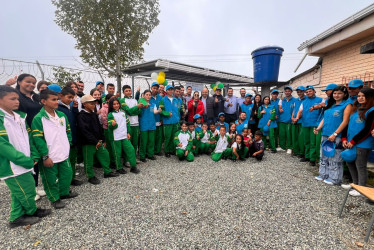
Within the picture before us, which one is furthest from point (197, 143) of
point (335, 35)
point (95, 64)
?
point (95, 64)

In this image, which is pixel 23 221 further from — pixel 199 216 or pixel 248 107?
pixel 248 107

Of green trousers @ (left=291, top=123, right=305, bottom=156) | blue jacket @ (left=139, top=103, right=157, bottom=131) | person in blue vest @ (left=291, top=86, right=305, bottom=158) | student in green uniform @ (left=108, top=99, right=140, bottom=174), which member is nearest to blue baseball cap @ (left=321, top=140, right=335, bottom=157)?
person in blue vest @ (left=291, top=86, right=305, bottom=158)

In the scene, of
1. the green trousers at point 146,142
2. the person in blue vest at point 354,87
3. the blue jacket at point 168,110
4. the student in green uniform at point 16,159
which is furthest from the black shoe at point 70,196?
the person in blue vest at point 354,87

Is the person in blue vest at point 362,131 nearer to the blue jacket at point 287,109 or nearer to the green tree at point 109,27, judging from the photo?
the blue jacket at point 287,109

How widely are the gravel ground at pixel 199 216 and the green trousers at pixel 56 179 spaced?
0.81 feet

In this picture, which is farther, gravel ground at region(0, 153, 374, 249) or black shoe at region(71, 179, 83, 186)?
black shoe at region(71, 179, 83, 186)

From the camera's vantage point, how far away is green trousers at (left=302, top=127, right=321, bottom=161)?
4.66 meters

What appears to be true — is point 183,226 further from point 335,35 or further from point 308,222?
point 335,35

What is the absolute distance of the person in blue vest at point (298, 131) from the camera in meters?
5.33

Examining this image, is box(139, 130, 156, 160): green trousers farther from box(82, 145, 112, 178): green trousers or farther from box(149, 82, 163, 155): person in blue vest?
box(82, 145, 112, 178): green trousers

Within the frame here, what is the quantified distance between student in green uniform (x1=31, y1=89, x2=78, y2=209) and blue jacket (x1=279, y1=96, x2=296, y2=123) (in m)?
5.96

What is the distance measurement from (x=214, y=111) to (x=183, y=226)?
476cm

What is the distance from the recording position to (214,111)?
6.74m

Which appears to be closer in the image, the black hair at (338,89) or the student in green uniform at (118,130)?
the black hair at (338,89)
